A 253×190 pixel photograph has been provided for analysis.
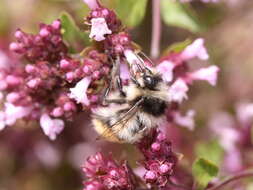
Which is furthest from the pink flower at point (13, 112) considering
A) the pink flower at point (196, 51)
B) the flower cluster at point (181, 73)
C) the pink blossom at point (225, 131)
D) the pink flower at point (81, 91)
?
the pink blossom at point (225, 131)

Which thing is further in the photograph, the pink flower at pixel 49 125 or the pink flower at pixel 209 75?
the pink flower at pixel 209 75

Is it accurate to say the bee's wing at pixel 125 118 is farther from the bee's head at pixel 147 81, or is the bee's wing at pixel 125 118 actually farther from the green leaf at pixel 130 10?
the green leaf at pixel 130 10

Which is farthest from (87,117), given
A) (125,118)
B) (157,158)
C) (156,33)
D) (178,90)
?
(125,118)

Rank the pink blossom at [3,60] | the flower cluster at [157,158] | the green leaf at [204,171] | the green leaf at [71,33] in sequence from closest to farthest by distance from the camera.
→ 1. the flower cluster at [157,158]
2. the green leaf at [204,171]
3. the green leaf at [71,33]
4. the pink blossom at [3,60]

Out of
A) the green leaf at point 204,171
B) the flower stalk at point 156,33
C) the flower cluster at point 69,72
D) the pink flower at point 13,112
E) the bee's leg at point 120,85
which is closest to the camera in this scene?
the bee's leg at point 120,85

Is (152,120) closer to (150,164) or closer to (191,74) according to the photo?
(150,164)

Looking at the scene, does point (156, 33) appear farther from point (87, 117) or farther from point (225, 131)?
point (87, 117)
